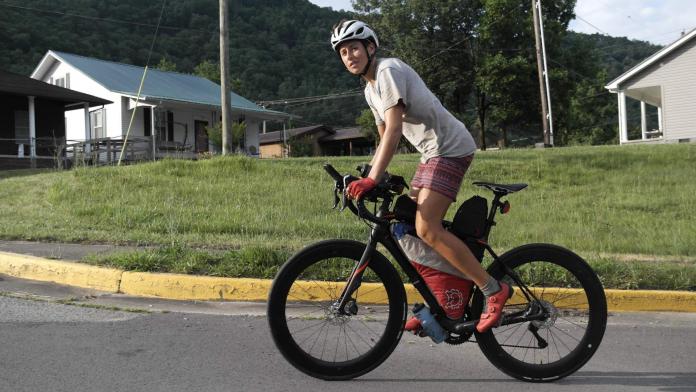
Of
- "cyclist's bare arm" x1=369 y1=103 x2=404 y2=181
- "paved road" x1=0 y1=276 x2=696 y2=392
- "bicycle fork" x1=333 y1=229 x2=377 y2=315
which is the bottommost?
"paved road" x1=0 y1=276 x2=696 y2=392

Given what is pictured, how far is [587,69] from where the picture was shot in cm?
4303

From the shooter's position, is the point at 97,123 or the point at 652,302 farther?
the point at 97,123

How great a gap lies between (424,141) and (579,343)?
148 centimetres

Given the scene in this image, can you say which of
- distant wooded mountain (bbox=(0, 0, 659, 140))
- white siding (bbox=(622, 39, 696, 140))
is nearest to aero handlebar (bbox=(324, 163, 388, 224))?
white siding (bbox=(622, 39, 696, 140))

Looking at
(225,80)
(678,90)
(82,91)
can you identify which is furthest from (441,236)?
(82,91)

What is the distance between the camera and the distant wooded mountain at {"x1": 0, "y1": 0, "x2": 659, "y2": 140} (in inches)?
1345

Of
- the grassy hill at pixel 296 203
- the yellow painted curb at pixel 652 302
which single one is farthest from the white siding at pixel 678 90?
the yellow painted curb at pixel 652 302

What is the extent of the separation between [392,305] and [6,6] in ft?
121

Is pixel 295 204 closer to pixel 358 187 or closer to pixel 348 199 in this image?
pixel 348 199

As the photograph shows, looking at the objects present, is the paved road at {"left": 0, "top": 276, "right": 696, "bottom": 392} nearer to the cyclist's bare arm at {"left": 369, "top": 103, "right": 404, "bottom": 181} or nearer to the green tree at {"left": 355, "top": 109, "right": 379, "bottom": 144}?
the cyclist's bare arm at {"left": 369, "top": 103, "right": 404, "bottom": 181}

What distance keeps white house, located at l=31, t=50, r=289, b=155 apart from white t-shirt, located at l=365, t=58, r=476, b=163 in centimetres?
2177

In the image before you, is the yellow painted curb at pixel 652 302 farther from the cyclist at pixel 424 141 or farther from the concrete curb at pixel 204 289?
the cyclist at pixel 424 141

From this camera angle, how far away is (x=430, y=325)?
10.6 feet

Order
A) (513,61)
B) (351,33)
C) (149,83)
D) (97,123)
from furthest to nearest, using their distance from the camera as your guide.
Answer: (513,61), (149,83), (97,123), (351,33)
